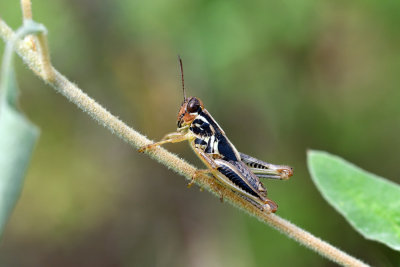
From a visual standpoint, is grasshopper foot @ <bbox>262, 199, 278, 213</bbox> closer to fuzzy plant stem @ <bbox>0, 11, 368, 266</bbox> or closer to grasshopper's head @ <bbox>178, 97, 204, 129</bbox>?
fuzzy plant stem @ <bbox>0, 11, 368, 266</bbox>

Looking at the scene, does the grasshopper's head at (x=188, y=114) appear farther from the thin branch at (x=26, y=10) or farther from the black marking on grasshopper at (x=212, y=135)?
the thin branch at (x=26, y=10)

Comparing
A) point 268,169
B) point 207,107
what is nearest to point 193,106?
point 268,169

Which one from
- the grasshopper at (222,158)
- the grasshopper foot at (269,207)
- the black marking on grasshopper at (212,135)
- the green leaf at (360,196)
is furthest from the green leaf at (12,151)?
the black marking on grasshopper at (212,135)

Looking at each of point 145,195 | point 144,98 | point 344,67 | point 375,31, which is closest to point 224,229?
point 145,195

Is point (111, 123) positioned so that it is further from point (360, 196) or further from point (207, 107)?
point (207, 107)

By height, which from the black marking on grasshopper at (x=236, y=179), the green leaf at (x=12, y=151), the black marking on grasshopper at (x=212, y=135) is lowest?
the green leaf at (x=12, y=151)

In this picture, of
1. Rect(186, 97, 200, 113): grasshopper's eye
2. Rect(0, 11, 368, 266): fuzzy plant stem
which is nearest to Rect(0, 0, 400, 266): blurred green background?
Rect(186, 97, 200, 113): grasshopper's eye
